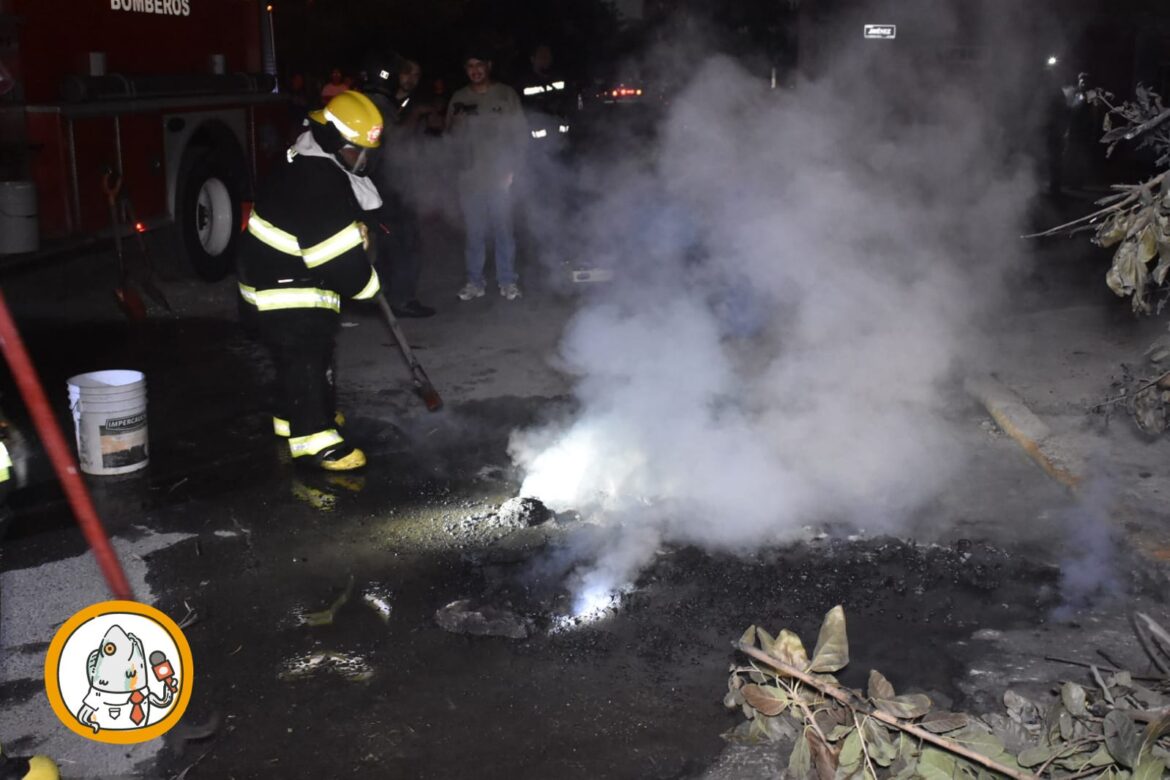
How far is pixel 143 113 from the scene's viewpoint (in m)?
7.62

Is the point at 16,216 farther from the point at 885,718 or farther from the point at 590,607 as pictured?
the point at 885,718

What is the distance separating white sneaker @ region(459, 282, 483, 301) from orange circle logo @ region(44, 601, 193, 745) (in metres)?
6.20

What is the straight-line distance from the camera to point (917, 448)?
16.8 ft

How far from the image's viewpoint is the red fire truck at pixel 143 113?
261 inches

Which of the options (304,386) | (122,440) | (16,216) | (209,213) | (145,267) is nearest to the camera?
(122,440)

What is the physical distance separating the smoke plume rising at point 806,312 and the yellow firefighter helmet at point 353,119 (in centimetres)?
157

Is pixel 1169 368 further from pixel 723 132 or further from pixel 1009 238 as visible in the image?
pixel 1009 238

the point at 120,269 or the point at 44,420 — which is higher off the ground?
the point at 44,420

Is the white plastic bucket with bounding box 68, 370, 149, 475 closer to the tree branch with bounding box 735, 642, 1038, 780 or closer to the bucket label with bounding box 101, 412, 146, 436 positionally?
the bucket label with bounding box 101, 412, 146, 436

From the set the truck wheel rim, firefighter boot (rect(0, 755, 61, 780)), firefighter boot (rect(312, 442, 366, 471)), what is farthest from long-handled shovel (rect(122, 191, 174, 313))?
firefighter boot (rect(0, 755, 61, 780))

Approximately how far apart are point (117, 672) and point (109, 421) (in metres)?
2.57

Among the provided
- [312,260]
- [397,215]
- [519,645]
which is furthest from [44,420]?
[397,215]

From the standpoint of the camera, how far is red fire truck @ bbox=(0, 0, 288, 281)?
6.62 metres

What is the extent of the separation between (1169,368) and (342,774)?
260 cm
